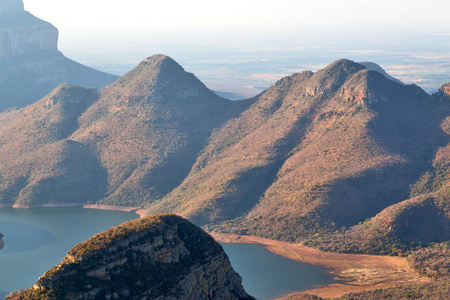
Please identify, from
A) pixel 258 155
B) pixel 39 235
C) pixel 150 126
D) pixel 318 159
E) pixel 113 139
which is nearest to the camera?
pixel 39 235

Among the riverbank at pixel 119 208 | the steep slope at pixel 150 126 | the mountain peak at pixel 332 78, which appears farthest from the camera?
the mountain peak at pixel 332 78

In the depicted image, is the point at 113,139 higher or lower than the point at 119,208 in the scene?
higher

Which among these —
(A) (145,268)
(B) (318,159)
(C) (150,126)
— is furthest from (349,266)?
(C) (150,126)

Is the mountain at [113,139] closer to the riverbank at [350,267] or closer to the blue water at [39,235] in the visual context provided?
the blue water at [39,235]

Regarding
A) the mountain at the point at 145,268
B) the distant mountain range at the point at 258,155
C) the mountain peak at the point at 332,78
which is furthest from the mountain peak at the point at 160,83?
the mountain at the point at 145,268

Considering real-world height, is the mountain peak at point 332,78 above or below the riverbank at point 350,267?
above

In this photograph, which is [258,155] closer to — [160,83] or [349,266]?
[349,266]
